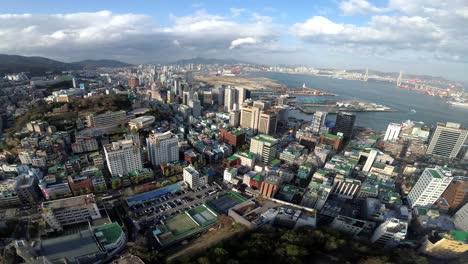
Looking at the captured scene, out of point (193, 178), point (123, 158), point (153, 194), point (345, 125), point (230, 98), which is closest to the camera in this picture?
point (153, 194)

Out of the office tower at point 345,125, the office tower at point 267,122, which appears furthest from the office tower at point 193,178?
the office tower at point 345,125

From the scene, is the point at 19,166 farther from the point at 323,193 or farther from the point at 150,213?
the point at 323,193

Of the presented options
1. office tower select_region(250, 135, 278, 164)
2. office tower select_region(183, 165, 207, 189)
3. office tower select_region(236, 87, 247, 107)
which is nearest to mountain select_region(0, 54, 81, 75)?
office tower select_region(236, 87, 247, 107)

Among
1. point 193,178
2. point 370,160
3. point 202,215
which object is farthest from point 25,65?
point 370,160

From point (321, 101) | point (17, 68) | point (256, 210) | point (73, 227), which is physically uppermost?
point (17, 68)

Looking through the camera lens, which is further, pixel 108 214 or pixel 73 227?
pixel 108 214

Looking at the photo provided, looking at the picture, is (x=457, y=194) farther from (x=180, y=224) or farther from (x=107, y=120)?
(x=107, y=120)

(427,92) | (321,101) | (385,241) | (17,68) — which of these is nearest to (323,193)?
(385,241)

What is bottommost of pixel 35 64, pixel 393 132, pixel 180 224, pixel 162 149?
pixel 180 224
